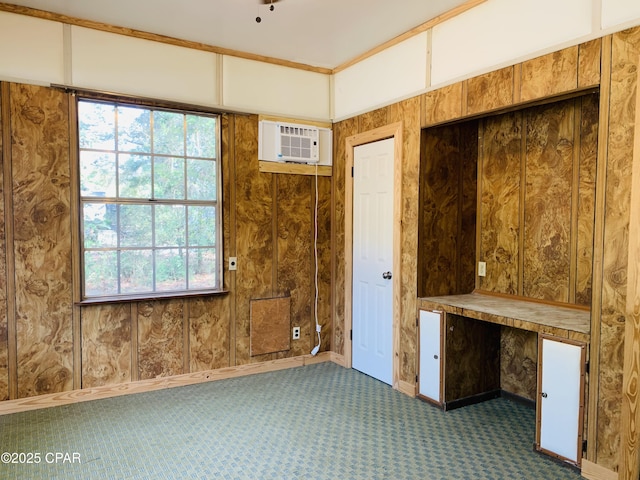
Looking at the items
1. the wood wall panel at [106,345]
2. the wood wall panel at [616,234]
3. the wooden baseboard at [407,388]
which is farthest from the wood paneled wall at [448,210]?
the wood wall panel at [106,345]

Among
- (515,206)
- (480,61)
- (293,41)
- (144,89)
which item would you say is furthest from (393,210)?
(144,89)

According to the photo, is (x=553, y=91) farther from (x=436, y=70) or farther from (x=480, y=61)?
(x=436, y=70)

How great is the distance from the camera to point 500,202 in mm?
3602

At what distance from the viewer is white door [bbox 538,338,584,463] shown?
252 centimetres

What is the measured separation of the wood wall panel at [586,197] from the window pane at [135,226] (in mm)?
3296

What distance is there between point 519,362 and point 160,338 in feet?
9.73

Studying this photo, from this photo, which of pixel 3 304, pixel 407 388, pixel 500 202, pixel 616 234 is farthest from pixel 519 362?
pixel 3 304

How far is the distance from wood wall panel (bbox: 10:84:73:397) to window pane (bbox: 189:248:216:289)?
0.96m

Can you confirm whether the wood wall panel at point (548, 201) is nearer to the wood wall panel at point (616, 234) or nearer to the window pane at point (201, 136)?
the wood wall panel at point (616, 234)

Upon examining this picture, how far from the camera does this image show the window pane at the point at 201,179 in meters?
3.92

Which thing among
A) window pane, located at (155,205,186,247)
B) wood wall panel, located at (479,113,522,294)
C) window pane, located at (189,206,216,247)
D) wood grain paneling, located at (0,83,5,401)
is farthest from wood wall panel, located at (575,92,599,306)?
wood grain paneling, located at (0,83,5,401)

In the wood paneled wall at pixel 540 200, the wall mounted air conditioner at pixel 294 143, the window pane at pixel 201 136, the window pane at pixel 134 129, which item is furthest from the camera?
the wall mounted air conditioner at pixel 294 143

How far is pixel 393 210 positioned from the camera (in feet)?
12.6

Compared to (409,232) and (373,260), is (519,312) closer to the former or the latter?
(409,232)
